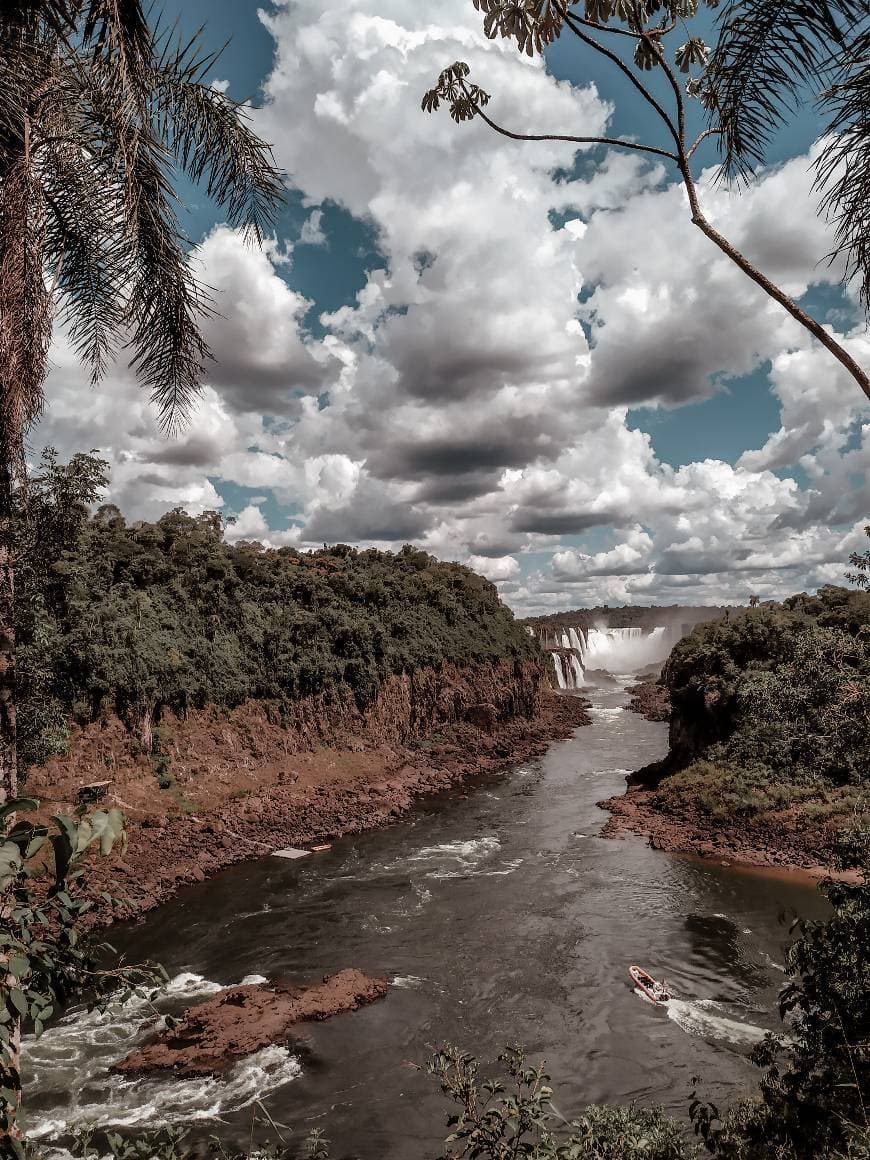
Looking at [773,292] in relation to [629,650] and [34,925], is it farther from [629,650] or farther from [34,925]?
[629,650]

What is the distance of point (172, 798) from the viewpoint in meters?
24.5

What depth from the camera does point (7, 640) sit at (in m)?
5.18

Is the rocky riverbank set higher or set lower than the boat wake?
lower

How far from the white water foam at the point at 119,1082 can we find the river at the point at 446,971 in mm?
41

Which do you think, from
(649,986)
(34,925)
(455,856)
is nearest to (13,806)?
(34,925)

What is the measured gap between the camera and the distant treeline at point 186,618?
19.2 metres

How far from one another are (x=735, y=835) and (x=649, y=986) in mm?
10934

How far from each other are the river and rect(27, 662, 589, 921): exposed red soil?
1.65m

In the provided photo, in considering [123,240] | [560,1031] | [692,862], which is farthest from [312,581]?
[123,240]

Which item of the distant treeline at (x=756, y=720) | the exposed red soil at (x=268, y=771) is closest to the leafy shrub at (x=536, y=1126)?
the distant treeline at (x=756, y=720)

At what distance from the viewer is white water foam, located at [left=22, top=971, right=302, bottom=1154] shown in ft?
35.3

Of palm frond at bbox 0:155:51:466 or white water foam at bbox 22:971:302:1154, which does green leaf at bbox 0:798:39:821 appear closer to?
palm frond at bbox 0:155:51:466

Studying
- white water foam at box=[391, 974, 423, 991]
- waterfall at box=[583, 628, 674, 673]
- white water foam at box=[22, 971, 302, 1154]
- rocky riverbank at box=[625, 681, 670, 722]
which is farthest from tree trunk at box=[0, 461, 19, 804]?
waterfall at box=[583, 628, 674, 673]

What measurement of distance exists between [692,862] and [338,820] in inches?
543
